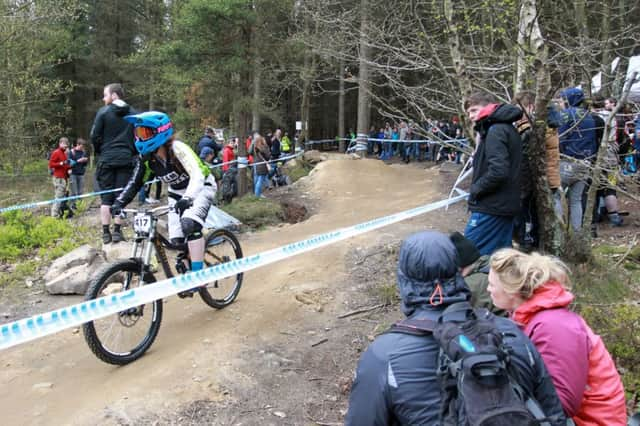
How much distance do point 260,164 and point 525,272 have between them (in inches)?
434

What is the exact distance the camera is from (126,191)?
15.5ft

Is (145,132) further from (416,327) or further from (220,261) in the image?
(416,327)

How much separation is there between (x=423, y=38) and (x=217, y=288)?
3.37 meters

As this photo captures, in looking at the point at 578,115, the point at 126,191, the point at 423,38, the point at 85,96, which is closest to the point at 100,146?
the point at 126,191

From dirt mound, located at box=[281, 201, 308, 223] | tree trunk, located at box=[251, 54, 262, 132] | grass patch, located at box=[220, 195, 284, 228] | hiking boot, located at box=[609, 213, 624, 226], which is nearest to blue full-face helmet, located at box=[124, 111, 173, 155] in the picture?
grass patch, located at box=[220, 195, 284, 228]

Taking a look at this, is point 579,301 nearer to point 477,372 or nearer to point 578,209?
point 578,209

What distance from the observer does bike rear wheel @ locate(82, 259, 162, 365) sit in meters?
3.95

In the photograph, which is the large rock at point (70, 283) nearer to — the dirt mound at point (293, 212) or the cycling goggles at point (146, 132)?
the cycling goggles at point (146, 132)

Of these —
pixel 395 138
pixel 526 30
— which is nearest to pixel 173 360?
pixel 526 30

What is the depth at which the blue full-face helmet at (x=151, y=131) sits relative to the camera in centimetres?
457

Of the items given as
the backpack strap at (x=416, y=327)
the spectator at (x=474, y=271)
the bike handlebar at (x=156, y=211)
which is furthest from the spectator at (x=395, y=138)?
the backpack strap at (x=416, y=327)

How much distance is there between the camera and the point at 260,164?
1297 centimetres

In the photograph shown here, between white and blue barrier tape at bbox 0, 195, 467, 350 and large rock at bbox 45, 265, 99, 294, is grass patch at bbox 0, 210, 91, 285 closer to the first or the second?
large rock at bbox 45, 265, 99, 294

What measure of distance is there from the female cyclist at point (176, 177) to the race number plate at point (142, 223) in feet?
0.87
